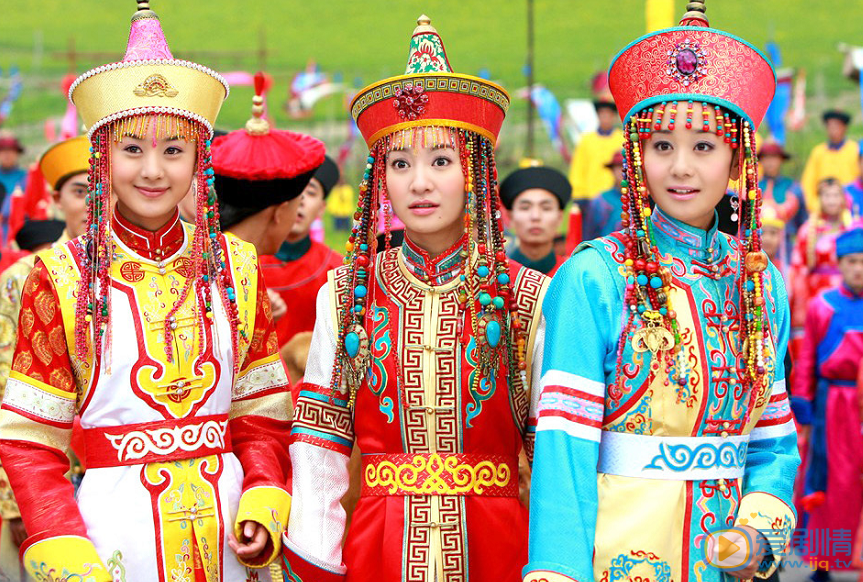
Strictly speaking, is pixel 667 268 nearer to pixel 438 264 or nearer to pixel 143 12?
pixel 438 264

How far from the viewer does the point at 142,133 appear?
3.22 m

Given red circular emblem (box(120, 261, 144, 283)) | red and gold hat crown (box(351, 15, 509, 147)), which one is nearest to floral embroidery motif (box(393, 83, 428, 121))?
red and gold hat crown (box(351, 15, 509, 147))

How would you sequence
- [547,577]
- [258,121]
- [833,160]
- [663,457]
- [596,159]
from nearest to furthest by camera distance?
[547,577] < [663,457] < [258,121] < [596,159] < [833,160]

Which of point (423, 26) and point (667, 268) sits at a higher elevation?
point (423, 26)

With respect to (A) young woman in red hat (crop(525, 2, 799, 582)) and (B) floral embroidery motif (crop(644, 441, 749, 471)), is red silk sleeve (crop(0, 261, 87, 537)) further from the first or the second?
(B) floral embroidery motif (crop(644, 441, 749, 471))

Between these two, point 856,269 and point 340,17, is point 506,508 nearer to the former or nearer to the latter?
point 856,269

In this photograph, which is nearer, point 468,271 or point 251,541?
point 251,541

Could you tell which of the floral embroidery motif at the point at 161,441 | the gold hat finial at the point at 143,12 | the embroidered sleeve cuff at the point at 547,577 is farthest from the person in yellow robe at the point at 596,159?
the embroidered sleeve cuff at the point at 547,577

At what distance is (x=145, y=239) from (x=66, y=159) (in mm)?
2244

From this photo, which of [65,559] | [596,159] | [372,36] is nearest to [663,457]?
[65,559]

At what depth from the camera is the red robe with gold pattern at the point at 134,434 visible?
3.07 metres

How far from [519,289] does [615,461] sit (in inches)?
25.5

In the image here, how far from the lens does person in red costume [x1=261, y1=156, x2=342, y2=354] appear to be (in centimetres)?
524

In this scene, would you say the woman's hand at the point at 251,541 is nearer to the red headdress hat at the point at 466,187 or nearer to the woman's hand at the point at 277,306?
the red headdress hat at the point at 466,187
